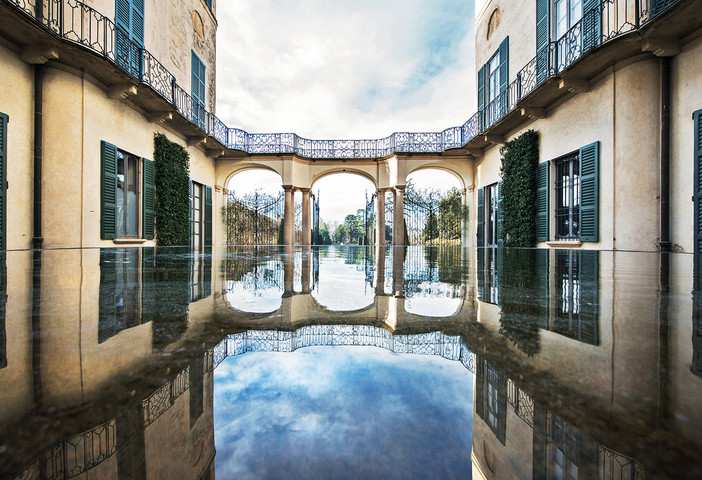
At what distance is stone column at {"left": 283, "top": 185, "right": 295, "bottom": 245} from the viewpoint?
16.0 meters

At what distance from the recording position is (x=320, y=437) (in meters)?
0.46

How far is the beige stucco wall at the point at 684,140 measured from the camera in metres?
5.98

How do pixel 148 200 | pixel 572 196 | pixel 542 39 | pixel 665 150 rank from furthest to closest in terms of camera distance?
1. pixel 148 200
2. pixel 542 39
3. pixel 572 196
4. pixel 665 150

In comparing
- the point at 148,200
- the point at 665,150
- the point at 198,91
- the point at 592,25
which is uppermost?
the point at 198,91

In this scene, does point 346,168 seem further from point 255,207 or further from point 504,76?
point 504,76

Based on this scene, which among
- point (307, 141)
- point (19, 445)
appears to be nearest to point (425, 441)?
point (19, 445)

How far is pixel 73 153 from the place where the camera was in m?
7.32

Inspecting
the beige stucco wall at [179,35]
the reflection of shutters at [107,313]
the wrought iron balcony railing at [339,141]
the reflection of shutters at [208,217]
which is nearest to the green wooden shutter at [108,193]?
the wrought iron balcony railing at [339,141]

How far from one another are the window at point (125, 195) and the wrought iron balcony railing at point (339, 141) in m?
1.97

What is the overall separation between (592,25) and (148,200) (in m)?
11.9

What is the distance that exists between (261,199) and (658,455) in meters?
18.9

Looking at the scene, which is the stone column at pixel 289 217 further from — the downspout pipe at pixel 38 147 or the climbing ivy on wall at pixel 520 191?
the downspout pipe at pixel 38 147

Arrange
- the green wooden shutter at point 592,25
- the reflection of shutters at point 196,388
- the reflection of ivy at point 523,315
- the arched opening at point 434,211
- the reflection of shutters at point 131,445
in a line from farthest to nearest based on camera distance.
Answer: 1. the arched opening at point 434,211
2. the green wooden shutter at point 592,25
3. the reflection of ivy at point 523,315
4. the reflection of shutters at point 196,388
5. the reflection of shutters at point 131,445

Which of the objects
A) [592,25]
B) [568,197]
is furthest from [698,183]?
[592,25]
